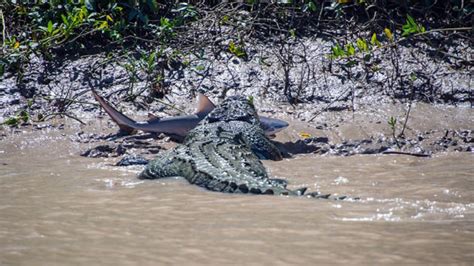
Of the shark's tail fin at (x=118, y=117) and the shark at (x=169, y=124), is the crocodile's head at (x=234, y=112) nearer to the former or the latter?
the shark at (x=169, y=124)

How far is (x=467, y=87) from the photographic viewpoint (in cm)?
811

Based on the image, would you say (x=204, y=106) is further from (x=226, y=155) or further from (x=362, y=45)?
(x=362, y=45)

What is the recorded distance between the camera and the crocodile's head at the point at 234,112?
7.34m

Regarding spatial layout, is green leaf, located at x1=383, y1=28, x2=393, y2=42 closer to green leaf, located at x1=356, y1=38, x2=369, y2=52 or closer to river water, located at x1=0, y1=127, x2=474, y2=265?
green leaf, located at x1=356, y1=38, x2=369, y2=52

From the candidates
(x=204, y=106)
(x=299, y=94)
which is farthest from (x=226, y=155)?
(x=299, y=94)

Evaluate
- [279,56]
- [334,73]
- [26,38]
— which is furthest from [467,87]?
[26,38]

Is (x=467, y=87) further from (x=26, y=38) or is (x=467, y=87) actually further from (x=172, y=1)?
(x=26, y=38)

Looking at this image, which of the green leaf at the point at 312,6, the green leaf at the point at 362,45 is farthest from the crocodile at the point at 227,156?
the green leaf at the point at 312,6

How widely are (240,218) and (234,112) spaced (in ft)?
10.0

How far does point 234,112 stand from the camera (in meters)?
7.38

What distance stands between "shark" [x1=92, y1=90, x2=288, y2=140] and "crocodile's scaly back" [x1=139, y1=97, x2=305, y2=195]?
0.45ft

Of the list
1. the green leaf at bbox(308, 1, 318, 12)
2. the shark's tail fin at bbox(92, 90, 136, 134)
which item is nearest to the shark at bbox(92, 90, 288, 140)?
the shark's tail fin at bbox(92, 90, 136, 134)

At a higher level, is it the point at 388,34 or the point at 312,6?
the point at 312,6

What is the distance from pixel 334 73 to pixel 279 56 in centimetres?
60
